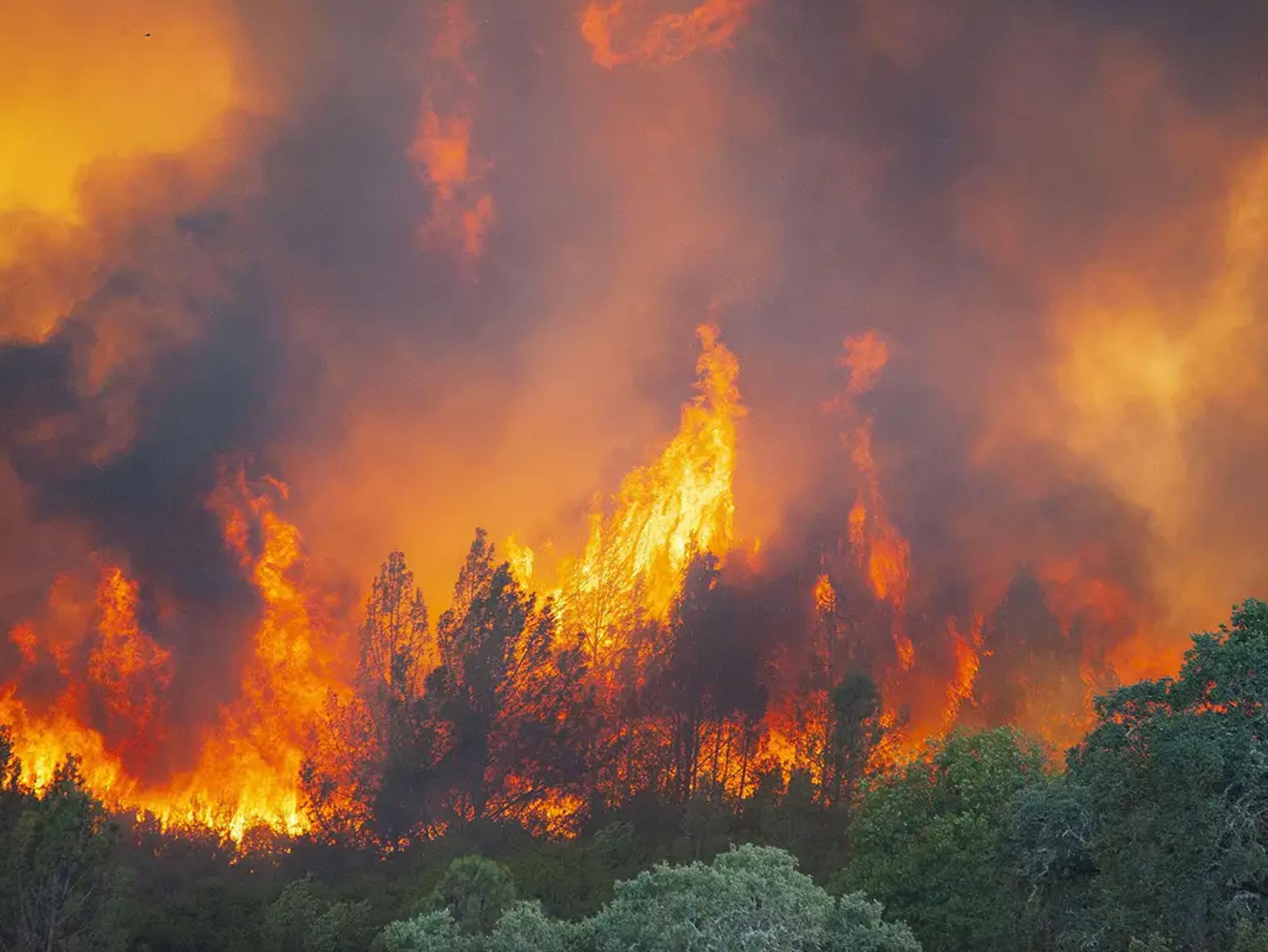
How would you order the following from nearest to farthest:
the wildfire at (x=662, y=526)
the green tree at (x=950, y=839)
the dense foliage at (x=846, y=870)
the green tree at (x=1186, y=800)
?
1. the green tree at (x=1186, y=800)
2. the dense foliage at (x=846, y=870)
3. the green tree at (x=950, y=839)
4. the wildfire at (x=662, y=526)

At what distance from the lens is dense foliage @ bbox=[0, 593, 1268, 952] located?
27.4 metres

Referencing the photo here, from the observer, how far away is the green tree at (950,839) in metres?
35.8

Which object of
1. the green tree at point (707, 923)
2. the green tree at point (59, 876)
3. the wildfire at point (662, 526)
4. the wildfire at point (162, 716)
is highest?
the wildfire at point (662, 526)

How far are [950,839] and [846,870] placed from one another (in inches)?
190

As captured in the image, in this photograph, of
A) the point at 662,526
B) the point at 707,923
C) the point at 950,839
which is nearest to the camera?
the point at 707,923

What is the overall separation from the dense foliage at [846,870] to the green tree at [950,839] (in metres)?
0.10

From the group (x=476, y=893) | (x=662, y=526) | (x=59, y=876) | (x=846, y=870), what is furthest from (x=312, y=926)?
(x=662, y=526)

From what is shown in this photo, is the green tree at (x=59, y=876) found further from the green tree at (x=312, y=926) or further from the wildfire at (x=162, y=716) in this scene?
the wildfire at (x=162, y=716)

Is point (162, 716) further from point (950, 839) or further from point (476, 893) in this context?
point (950, 839)

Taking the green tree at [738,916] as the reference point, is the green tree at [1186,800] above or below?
above

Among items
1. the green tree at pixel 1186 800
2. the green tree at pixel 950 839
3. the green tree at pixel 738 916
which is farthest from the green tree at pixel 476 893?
the green tree at pixel 1186 800

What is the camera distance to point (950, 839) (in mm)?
37938

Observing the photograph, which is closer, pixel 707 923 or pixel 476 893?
pixel 707 923

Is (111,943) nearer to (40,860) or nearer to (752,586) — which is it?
(40,860)
